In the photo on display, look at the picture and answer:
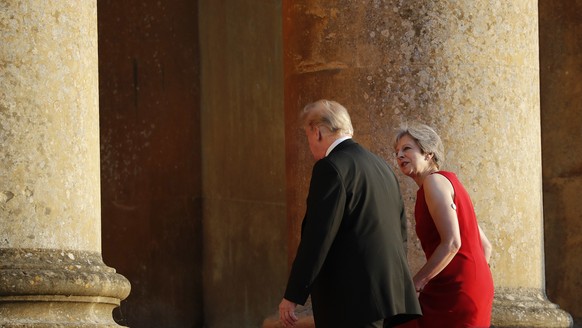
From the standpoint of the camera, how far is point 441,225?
8.40 m

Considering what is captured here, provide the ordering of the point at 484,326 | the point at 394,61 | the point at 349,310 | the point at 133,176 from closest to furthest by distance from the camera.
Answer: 1. the point at 349,310
2. the point at 484,326
3. the point at 394,61
4. the point at 133,176

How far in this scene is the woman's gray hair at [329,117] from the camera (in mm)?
8070

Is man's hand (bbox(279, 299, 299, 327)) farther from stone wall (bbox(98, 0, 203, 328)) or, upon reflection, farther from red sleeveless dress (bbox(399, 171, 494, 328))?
stone wall (bbox(98, 0, 203, 328))

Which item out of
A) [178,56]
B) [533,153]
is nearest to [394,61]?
[533,153]

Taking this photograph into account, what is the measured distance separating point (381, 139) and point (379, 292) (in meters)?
2.56

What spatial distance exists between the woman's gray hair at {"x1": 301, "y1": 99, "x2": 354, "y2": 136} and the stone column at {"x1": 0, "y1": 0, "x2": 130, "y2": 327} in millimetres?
1469

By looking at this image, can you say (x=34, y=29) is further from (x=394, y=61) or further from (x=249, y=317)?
(x=249, y=317)

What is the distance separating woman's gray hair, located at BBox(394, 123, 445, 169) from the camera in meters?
8.62

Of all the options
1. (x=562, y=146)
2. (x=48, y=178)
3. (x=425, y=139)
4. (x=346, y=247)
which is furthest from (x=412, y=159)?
(x=562, y=146)

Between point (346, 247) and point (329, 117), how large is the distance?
682 mm

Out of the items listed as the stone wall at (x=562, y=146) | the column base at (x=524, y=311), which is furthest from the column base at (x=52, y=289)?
the stone wall at (x=562, y=146)

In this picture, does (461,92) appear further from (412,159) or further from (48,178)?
(48,178)

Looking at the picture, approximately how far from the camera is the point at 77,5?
897 centimetres

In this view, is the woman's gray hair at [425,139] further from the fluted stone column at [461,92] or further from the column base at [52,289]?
the column base at [52,289]
